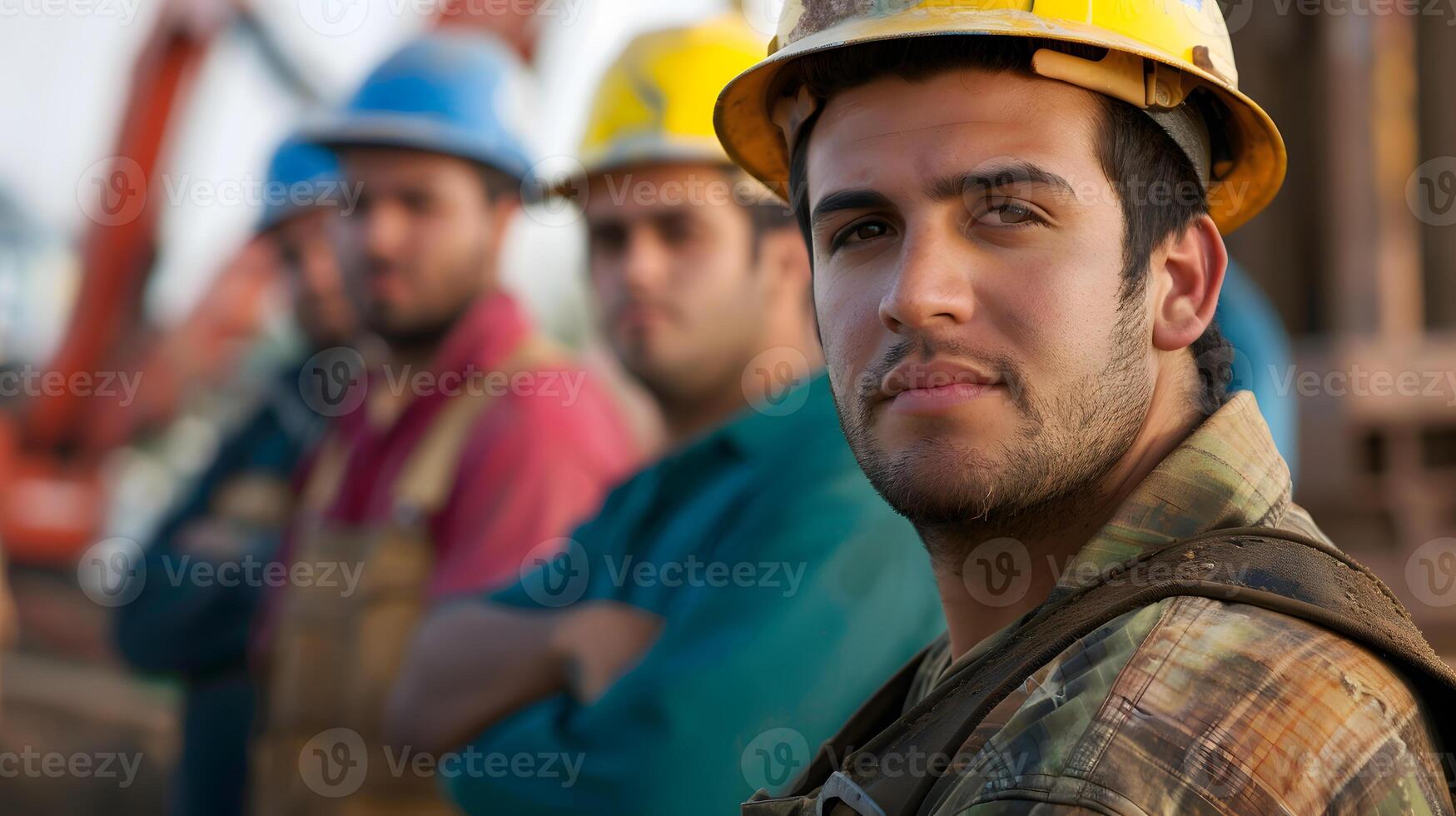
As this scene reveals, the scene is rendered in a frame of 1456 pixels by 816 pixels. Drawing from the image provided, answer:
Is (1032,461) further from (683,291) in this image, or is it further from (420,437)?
(420,437)

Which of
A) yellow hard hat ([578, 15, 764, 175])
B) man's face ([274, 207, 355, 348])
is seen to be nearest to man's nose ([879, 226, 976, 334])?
yellow hard hat ([578, 15, 764, 175])

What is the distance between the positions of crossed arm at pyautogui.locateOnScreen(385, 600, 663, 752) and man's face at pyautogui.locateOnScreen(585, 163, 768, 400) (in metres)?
0.81

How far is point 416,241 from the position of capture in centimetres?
498

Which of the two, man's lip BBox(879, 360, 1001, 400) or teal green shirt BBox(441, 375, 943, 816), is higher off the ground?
man's lip BBox(879, 360, 1001, 400)

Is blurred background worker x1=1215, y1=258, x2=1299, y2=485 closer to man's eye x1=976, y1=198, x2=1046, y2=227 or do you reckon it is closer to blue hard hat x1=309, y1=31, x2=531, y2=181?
blue hard hat x1=309, y1=31, x2=531, y2=181

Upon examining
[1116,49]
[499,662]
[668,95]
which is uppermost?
[668,95]

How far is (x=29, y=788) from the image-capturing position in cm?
940

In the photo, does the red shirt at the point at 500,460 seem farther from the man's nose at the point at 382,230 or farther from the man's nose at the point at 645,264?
the man's nose at the point at 645,264

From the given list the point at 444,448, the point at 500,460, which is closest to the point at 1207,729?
the point at 500,460

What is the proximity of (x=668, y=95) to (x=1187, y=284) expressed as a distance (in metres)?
2.75

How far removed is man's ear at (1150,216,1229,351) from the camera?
1760 mm

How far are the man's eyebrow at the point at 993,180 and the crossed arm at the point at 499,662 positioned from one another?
1.77 m

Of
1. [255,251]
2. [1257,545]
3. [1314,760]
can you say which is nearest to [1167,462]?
[1257,545]

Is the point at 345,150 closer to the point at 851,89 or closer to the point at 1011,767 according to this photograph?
the point at 851,89
